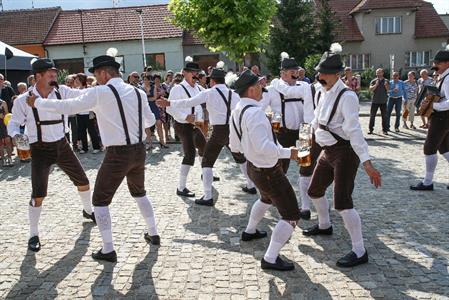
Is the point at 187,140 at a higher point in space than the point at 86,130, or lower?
higher

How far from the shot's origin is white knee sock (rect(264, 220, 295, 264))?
419cm

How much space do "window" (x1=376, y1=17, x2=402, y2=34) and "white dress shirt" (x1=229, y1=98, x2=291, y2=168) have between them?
33145mm

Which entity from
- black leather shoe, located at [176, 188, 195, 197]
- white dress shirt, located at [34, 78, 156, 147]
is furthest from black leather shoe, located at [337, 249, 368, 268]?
black leather shoe, located at [176, 188, 195, 197]

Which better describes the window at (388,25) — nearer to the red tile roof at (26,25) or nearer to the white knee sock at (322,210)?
the red tile roof at (26,25)

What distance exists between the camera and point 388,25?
33.8 meters

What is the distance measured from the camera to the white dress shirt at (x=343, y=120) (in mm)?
3988

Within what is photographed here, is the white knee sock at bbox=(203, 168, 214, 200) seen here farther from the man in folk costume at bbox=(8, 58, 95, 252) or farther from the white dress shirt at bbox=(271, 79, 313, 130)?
the man in folk costume at bbox=(8, 58, 95, 252)

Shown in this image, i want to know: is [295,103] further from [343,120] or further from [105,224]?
[105,224]

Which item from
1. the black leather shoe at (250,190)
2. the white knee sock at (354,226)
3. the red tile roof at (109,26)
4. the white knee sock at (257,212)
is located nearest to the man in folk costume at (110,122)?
the white knee sock at (257,212)

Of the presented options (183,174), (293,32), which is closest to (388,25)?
(293,32)

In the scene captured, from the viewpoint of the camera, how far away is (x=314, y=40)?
28.8 m

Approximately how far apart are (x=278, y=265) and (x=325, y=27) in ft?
89.1

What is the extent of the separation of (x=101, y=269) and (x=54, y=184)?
434 centimetres

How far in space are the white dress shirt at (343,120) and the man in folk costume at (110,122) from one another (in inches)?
73.4
